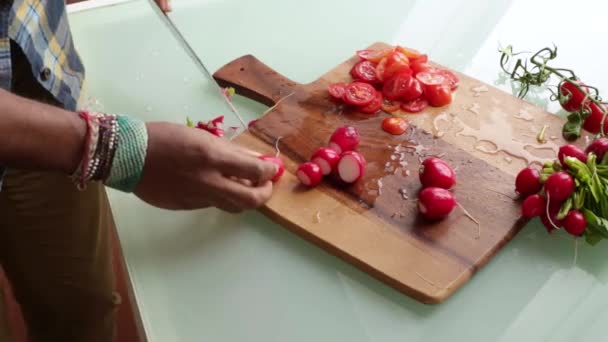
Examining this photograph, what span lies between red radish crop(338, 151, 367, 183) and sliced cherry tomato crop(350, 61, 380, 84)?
0.87ft

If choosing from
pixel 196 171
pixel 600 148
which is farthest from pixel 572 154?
pixel 196 171

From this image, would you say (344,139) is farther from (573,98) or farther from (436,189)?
(573,98)

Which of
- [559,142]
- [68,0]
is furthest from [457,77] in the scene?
[68,0]

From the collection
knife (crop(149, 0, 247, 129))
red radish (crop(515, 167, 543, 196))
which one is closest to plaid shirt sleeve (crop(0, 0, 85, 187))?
knife (crop(149, 0, 247, 129))

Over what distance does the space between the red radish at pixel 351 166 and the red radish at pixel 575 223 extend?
1.05 ft

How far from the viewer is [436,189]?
37.6 inches

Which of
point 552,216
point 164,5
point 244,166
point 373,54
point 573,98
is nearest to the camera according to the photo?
point 244,166

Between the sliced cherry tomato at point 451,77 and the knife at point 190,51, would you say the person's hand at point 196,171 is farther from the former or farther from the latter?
the sliced cherry tomato at point 451,77

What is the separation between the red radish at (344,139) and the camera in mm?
1054

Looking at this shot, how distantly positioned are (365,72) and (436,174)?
0.34 metres

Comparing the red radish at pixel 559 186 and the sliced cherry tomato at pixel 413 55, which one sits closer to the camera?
the red radish at pixel 559 186

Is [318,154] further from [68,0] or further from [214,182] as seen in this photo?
[68,0]

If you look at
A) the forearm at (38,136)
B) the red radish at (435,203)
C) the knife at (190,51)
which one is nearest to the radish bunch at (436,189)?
the red radish at (435,203)

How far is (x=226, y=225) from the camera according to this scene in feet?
3.27
